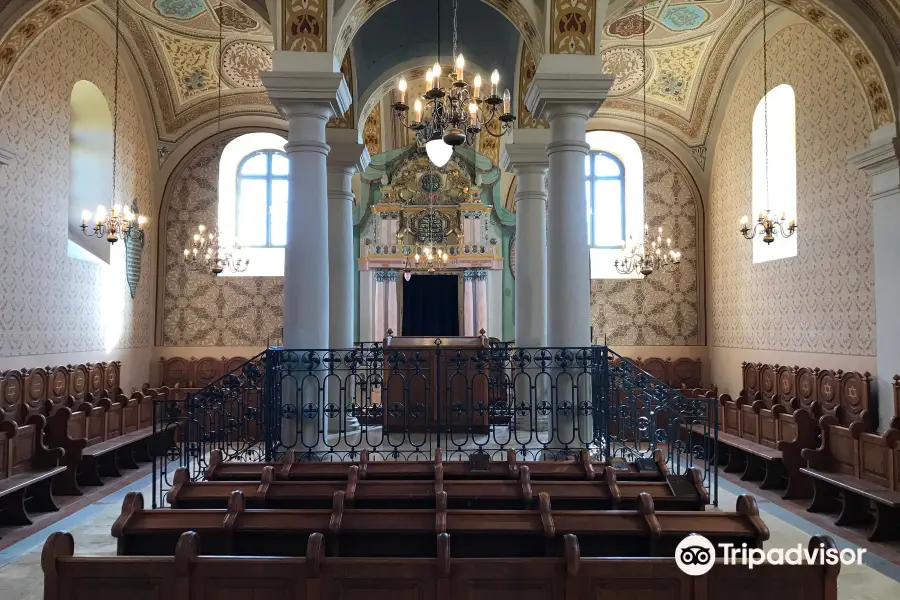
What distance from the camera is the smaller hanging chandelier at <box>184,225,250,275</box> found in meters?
13.1

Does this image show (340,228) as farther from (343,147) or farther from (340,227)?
(343,147)

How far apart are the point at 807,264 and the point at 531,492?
26.4 ft

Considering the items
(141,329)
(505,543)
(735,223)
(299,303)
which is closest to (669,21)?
(735,223)

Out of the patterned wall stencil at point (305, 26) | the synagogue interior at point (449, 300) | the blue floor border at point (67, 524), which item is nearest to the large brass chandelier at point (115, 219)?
the synagogue interior at point (449, 300)

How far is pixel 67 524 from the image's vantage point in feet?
24.1

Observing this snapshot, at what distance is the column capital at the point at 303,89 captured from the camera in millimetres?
7008

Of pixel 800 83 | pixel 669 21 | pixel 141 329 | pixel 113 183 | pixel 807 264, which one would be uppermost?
pixel 669 21

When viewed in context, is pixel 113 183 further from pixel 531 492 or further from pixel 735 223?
pixel 735 223

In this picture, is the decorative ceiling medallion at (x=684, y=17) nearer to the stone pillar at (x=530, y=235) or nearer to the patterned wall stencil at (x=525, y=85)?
the patterned wall stencil at (x=525, y=85)

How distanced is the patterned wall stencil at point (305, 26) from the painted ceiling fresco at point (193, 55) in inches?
173

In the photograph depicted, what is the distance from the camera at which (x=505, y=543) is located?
4.40 metres

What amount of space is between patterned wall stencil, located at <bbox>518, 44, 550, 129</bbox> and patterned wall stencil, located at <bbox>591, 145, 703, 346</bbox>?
18.9 ft

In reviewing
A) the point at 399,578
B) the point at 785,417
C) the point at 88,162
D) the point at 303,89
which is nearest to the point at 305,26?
the point at 303,89

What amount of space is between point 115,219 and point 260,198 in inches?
234
